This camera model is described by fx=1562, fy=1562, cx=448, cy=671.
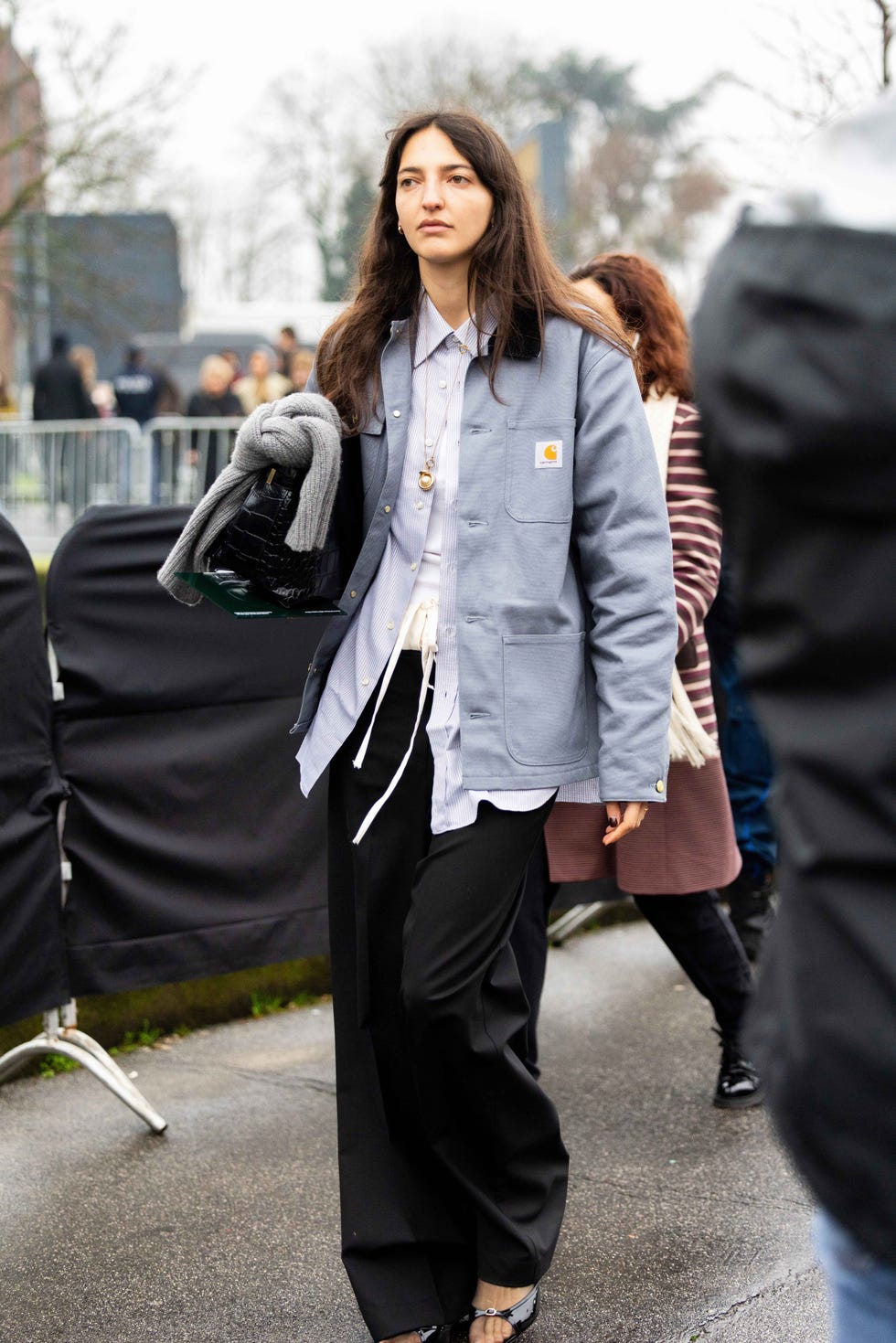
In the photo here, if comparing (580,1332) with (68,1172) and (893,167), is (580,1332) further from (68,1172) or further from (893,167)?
(893,167)

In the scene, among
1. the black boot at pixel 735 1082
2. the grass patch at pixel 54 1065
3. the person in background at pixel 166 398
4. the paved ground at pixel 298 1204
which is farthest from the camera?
the person in background at pixel 166 398

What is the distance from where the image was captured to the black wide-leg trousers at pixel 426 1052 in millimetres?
2746

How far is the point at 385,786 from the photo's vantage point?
2.92 metres

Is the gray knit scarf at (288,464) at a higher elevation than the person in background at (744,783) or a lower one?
higher

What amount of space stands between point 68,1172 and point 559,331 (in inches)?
90.4

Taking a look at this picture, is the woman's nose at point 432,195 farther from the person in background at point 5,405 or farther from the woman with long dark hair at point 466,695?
the person in background at point 5,405

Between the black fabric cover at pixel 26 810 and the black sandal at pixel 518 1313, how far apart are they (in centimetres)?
150

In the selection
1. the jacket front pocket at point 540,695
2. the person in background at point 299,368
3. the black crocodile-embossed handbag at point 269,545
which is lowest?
the jacket front pocket at point 540,695

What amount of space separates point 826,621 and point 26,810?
309 cm

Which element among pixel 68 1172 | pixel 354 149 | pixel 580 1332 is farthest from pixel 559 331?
pixel 354 149

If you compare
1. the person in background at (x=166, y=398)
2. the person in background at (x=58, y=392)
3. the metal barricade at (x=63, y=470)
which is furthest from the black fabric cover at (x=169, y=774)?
the person in background at (x=166, y=398)

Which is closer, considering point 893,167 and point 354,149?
point 893,167

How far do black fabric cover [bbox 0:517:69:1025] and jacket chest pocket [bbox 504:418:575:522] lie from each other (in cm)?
159

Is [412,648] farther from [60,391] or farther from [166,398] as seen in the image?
[166,398]
